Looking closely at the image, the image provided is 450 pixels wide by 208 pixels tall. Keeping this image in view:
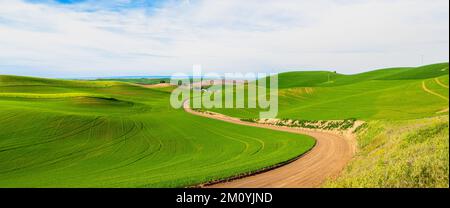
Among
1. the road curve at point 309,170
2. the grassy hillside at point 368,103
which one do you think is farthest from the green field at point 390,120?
the road curve at point 309,170

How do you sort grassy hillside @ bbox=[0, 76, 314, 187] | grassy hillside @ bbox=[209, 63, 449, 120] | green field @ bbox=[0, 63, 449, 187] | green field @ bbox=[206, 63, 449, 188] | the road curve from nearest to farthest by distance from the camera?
green field @ bbox=[206, 63, 449, 188], green field @ bbox=[0, 63, 449, 187], the road curve, grassy hillside @ bbox=[0, 76, 314, 187], grassy hillside @ bbox=[209, 63, 449, 120]

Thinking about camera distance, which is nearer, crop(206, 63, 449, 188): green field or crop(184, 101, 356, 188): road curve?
crop(206, 63, 449, 188): green field

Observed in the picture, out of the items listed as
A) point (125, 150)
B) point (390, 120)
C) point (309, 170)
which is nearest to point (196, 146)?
point (125, 150)

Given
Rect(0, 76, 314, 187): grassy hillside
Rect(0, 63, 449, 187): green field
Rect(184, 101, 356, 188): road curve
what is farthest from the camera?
Rect(0, 76, 314, 187): grassy hillside

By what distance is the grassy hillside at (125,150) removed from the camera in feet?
86.9

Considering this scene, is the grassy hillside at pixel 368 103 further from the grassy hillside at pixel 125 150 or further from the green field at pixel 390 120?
the grassy hillside at pixel 125 150

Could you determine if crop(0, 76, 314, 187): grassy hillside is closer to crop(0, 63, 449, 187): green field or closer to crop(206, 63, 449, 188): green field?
crop(0, 63, 449, 187): green field

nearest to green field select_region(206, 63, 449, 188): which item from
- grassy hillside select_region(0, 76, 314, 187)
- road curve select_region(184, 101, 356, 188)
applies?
road curve select_region(184, 101, 356, 188)

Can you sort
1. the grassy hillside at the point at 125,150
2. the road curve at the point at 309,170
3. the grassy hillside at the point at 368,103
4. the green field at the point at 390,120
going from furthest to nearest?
1. the grassy hillside at the point at 368,103
2. the grassy hillside at the point at 125,150
3. the road curve at the point at 309,170
4. the green field at the point at 390,120

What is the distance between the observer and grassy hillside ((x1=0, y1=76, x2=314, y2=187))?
26.5m

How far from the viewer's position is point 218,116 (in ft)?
252

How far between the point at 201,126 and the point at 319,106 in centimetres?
3142
